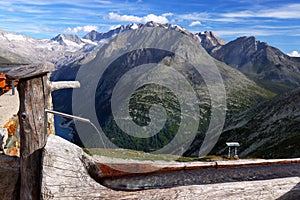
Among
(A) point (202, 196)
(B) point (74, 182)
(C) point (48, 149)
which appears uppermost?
(C) point (48, 149)

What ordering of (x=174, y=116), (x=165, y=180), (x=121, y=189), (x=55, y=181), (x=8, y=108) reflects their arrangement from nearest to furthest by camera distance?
1. (x=55, y=181)
2. (x=121, y=189)
3. (x=165, y=180)
4. (x=8, y=108)
5. (x=174, y=116)

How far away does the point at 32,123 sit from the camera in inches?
163

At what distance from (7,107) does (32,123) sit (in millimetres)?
9109

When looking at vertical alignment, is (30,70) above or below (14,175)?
above

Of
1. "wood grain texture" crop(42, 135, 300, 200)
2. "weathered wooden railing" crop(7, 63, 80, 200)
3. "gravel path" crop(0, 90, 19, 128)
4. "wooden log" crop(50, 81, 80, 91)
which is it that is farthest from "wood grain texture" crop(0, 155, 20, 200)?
"gravel path" crop(0, 90, 19, 128)

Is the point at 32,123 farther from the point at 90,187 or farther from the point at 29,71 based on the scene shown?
the point at 90,187

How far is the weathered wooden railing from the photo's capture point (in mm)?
4125

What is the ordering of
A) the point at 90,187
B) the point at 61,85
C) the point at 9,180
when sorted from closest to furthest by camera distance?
the point at 90,187, the point at 9,180, the point at 61,85

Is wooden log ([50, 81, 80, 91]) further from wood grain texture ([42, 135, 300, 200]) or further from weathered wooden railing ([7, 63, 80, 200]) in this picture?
wood grain texture ([42, 135, 300, 200])

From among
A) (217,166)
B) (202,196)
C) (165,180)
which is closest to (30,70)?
(165,180)

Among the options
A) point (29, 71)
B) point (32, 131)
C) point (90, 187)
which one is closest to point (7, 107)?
point (32, 131)

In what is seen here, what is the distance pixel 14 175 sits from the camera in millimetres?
4434

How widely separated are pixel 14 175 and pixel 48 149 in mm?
916

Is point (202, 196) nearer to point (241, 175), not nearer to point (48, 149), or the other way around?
point (241, 175)
